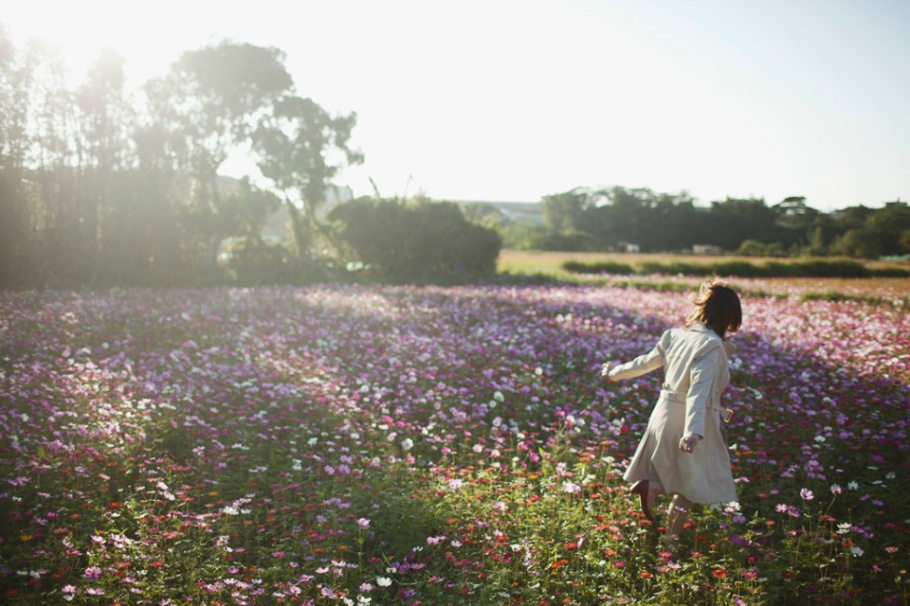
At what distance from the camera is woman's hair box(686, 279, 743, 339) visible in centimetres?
393

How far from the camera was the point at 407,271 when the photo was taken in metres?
23.7

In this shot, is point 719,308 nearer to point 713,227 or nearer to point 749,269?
point 749,269

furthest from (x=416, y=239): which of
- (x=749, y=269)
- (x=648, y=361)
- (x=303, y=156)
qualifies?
(x=648, y=361)

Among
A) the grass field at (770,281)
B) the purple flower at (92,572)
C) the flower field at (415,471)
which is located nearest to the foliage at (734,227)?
the grass field at (770,281)

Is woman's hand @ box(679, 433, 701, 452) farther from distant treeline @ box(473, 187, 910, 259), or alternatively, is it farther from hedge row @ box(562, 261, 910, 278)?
distant treeline @ box(473, 187, 910, 259)

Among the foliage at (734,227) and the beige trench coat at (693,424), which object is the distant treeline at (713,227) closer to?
the foliage at (734,227)

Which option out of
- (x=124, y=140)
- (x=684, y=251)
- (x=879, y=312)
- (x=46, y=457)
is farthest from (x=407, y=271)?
(x=46, y=457)

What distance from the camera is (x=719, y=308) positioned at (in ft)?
12.9

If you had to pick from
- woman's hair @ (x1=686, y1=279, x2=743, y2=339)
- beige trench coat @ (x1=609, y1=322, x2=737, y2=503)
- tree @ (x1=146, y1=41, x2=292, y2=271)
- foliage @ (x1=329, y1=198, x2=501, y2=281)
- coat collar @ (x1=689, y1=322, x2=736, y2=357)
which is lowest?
beige trench coat @ (x1=609, y1=322, x2=737, y2=503)

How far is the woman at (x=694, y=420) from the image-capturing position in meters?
3.77

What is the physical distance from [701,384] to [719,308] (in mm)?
541

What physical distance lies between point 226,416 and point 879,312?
11.4 metres

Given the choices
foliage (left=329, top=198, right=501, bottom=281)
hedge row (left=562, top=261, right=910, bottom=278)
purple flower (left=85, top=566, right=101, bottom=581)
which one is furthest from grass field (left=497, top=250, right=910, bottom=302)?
purple flower (left=85, top=566, right=101, bottom=581)

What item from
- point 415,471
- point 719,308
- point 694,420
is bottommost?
point 415,471
